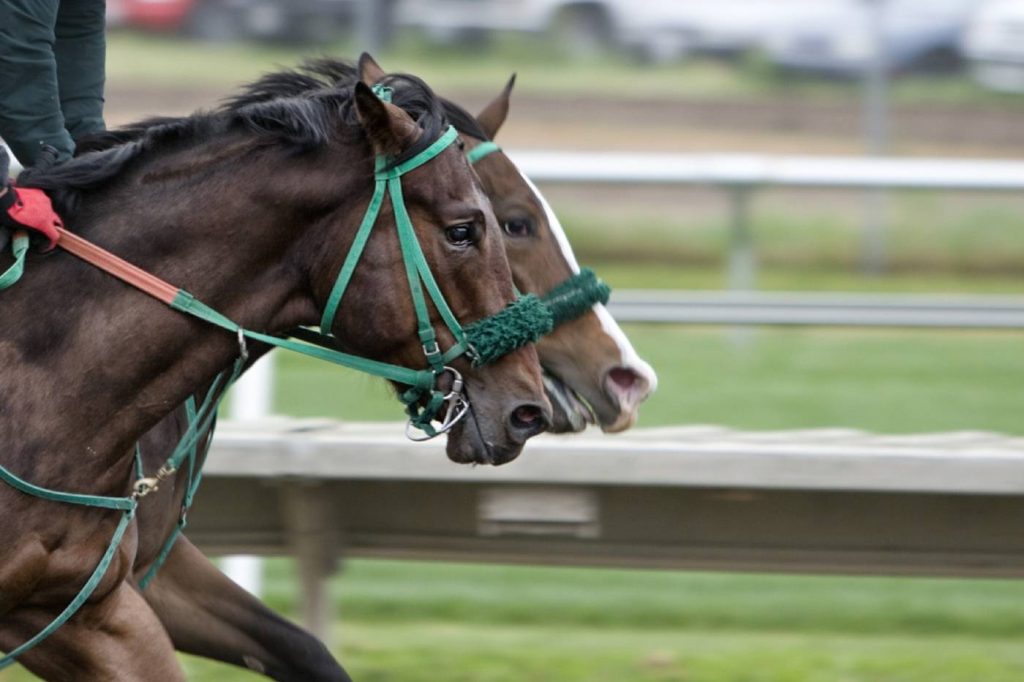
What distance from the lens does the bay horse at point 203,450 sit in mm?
3790

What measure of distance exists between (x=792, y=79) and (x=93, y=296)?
12.9 m

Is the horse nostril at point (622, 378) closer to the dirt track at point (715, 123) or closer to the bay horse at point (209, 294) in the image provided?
the bay horse at point (209, 294)

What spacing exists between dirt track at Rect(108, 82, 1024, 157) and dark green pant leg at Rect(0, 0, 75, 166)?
36.2 feet

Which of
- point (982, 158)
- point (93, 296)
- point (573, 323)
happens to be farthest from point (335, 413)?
point (982, 158)

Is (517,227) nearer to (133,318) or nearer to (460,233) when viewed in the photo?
(460,233)

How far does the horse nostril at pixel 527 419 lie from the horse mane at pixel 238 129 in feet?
1.75

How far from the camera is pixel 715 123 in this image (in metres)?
15.4

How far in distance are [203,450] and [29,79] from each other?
0.94m

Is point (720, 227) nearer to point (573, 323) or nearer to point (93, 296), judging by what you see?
point (573, 323)

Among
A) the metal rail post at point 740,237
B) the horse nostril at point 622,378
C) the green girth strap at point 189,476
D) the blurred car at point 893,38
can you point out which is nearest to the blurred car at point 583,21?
the blurred car at point 893,38

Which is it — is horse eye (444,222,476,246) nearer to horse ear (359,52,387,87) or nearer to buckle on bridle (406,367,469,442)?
buckle on bridle (406,367,469,442)

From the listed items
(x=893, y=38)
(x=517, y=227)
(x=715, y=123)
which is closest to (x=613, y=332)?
(x=517, y=227)

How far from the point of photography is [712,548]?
4777 millimetres

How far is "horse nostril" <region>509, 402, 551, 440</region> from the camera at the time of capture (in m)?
3.28
